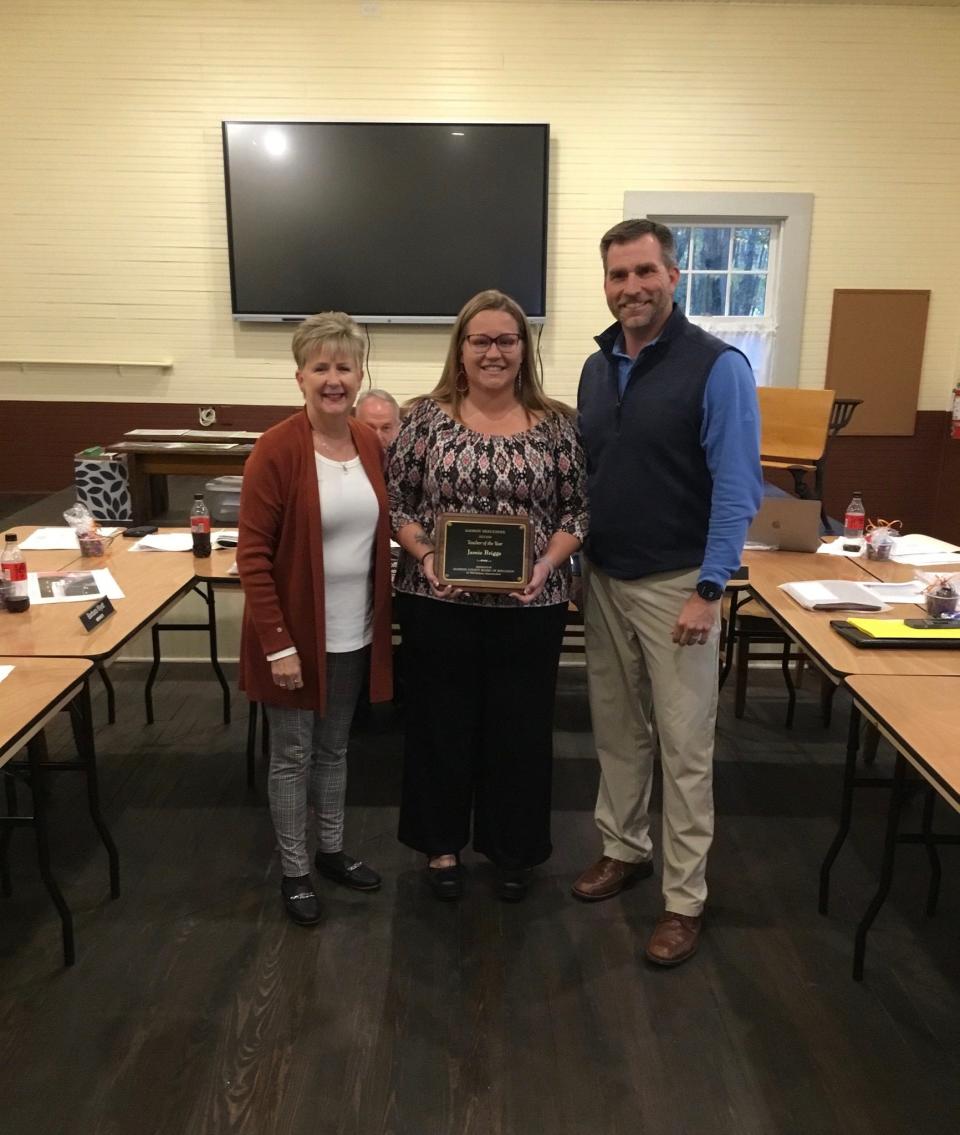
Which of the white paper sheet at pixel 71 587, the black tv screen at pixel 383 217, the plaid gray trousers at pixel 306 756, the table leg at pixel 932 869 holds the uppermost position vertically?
the black tv screen at pixel 383 217

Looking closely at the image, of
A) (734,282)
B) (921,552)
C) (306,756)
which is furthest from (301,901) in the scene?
(734,282)

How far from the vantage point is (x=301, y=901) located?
2.36m

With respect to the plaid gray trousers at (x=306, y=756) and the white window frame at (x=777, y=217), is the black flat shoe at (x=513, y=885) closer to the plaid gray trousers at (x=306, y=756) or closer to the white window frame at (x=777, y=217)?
the plaid gray trousers at (x=306, y=756)

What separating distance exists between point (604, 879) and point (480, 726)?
0.56m

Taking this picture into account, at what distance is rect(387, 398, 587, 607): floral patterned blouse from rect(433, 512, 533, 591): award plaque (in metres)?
0.06

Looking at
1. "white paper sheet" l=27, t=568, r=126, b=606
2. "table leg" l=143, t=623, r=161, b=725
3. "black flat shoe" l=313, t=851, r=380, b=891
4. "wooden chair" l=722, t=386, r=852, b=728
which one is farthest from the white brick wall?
"black flat shoe" l=313, t=851, r=380, b=891

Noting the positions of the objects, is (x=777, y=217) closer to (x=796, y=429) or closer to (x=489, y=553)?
(x=796, y=429)

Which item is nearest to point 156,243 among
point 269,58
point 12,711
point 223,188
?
point 223,188

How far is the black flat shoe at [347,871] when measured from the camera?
8.17ft

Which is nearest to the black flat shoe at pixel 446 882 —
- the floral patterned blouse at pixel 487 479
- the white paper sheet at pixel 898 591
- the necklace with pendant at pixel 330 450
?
the floral patterned blouse at pixel 487 479

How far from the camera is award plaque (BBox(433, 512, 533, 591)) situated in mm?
2049

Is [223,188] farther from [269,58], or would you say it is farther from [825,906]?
[825,906]

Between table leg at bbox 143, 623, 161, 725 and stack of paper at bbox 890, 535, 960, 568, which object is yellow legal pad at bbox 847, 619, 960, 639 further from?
table leg at bbox 143, 623, 161, 725

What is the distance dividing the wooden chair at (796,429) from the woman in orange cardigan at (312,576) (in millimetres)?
3742
